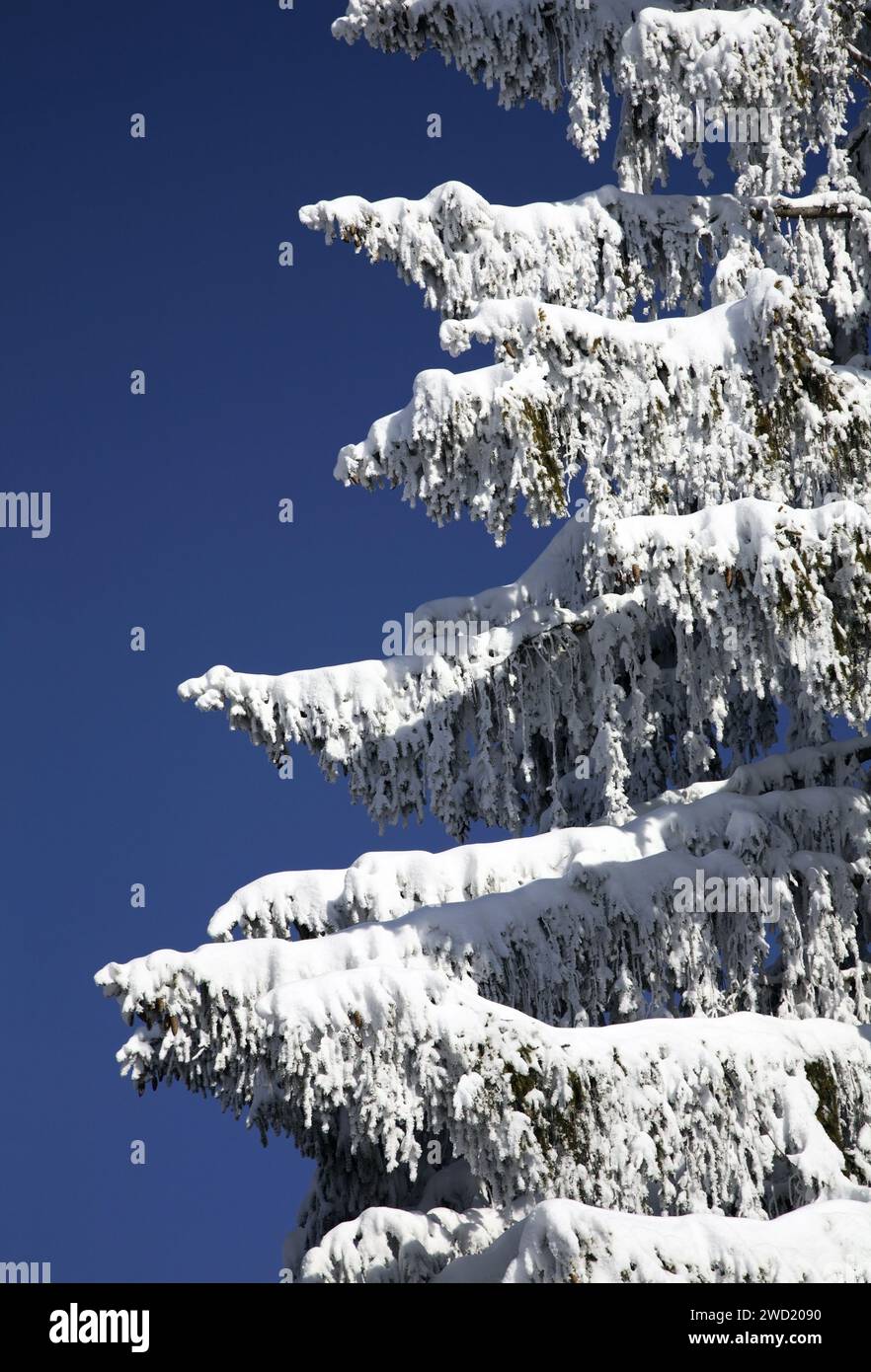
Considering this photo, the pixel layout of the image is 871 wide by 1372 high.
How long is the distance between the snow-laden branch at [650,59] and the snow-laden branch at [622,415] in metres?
2.10

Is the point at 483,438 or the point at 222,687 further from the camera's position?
the point at 222,687

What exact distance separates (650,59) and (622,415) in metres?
3.09

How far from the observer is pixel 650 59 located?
1127 cm

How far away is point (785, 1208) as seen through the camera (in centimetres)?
820

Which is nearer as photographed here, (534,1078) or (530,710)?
(534,1078)

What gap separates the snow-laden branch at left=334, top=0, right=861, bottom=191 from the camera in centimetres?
1081

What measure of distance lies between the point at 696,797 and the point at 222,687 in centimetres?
300

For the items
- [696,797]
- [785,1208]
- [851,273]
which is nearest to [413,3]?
[851,273]

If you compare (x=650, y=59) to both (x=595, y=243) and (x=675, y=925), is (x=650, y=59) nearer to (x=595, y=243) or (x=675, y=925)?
(x=595, y=243)

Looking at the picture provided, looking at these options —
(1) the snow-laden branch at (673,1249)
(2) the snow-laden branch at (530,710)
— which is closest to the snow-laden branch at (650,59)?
(2) the snow-laden branch at (530,710)

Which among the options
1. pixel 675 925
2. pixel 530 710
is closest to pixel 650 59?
pixel 530 710
